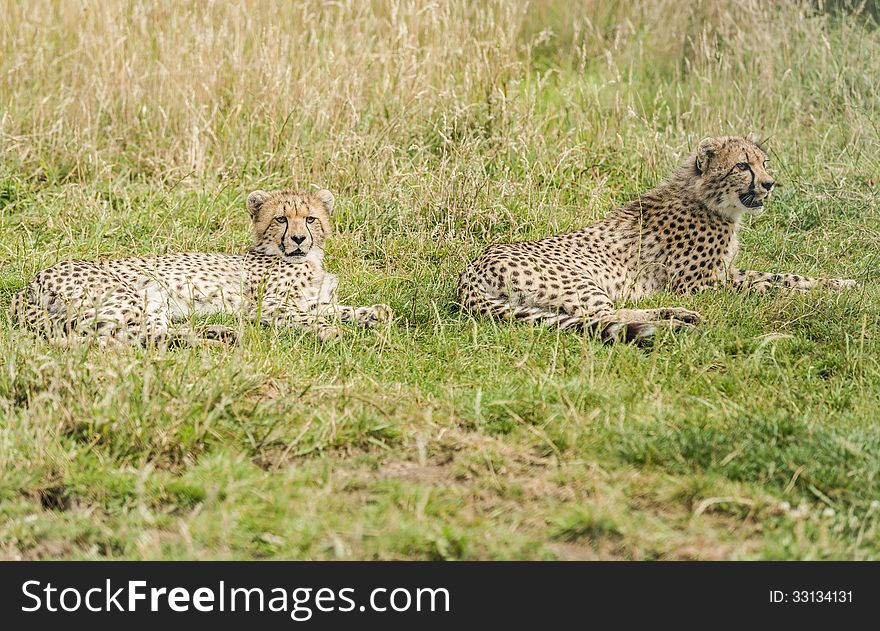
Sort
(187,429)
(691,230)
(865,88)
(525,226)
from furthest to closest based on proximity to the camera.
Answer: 1. (865,88)
2. (525,226)
3. (691,230)
4. (187,429)

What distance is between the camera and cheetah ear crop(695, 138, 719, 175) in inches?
214

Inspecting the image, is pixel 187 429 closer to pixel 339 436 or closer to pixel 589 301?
pixel 339 436

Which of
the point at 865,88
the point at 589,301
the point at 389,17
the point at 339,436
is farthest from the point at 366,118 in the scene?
the point at 339,436

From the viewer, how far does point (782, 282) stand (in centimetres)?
513

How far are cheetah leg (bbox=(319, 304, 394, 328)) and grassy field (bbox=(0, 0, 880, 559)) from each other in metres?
0.13

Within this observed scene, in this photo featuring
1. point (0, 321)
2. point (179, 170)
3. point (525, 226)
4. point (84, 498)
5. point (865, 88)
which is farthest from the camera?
point (865, 88)

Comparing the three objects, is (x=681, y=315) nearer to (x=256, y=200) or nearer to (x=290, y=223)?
(x=290, y=223)

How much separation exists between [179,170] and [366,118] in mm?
1126

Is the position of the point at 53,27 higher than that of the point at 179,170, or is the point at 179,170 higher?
the point at 53,27

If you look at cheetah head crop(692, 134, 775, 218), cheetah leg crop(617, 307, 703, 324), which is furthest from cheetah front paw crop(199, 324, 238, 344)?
cheetah head crop(692, 134, 775, 218)

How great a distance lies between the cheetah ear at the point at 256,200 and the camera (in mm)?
5293

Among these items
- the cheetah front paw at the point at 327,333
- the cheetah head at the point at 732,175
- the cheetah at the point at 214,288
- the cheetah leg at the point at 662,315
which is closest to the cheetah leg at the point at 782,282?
the cheetah head at the point at 732,175

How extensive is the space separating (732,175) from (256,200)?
7.28 ft

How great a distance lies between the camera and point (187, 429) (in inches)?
132
